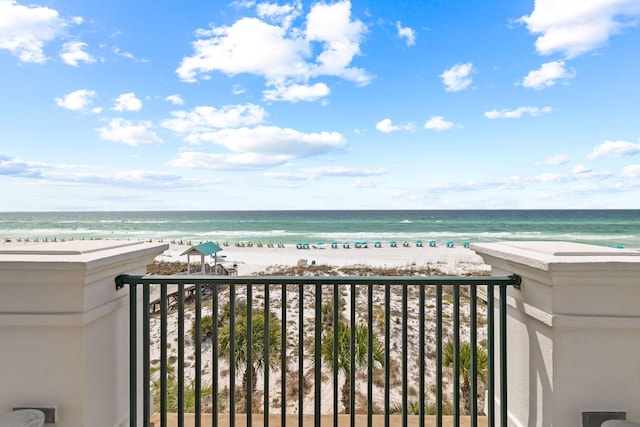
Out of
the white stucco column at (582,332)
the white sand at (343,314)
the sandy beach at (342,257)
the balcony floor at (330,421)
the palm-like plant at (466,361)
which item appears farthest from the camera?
the sandy beach at (342,257)

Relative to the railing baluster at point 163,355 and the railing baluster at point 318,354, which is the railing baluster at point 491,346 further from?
the railing baluster at point 163,355

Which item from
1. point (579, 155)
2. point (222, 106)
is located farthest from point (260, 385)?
point (579, 155)

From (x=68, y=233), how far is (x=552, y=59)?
46.5 m

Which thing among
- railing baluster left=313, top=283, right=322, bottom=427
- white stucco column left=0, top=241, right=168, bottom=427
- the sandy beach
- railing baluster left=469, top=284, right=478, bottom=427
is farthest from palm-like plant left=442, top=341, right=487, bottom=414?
the sandy beach

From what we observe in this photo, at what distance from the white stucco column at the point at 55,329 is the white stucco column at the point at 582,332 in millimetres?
1802

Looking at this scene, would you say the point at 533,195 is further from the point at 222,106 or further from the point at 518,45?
the point at 222,106

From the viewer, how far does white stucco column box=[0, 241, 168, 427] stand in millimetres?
1258

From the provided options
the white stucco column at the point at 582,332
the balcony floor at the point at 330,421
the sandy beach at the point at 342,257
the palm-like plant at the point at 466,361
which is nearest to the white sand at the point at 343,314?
the sandy beach at the point at 342,257

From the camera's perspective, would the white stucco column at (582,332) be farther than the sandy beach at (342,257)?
No

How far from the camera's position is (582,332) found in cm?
129

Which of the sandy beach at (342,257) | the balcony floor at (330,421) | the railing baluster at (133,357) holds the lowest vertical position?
the sandy beach at (342,257)

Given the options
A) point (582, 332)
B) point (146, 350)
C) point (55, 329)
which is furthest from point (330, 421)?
point (55, 329)

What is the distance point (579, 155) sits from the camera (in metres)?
43.6

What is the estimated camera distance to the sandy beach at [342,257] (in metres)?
16.8
